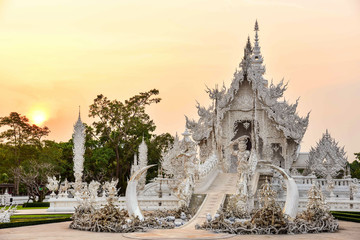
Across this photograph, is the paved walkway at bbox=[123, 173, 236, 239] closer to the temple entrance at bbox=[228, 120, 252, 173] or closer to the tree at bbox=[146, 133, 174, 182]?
the temple entrance at bbox=[228, 120, 252, 173]

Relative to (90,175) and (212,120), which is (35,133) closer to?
(90,175)

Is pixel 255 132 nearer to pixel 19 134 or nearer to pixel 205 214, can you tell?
pixel 205 214

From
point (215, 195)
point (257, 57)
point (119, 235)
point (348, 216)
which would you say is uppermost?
point (257, 57)

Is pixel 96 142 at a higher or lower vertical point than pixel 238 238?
higher

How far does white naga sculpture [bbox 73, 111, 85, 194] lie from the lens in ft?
86.0

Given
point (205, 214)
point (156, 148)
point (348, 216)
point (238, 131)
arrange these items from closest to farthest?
point (205, 214)
point (348, 216)
point (238, 131)
point (156, 148)

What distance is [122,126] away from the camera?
146ft

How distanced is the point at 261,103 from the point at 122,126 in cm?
1622

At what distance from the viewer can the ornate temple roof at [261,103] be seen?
99.2 feet

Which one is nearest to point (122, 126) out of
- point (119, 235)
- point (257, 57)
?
point (257, 57)

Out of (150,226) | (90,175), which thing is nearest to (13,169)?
(90,175)

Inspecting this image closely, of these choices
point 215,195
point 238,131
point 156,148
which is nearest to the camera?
point 215,195

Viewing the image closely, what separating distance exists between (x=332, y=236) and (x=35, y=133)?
34.9 metres

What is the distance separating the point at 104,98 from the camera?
45.1 meters
